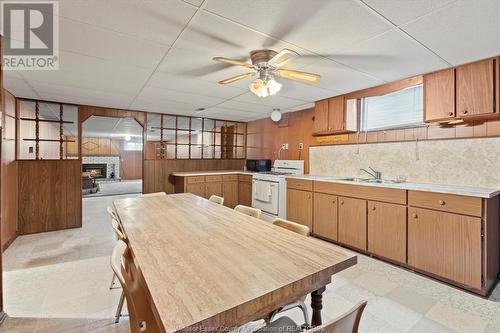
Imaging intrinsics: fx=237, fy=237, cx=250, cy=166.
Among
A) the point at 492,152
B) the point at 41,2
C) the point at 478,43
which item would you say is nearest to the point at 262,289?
the point at 41,2

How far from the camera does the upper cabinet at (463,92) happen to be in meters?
2.26

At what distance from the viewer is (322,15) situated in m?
1.63

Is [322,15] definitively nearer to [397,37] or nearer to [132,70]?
[397,37]

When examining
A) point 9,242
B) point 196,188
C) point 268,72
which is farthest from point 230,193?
point 9,242

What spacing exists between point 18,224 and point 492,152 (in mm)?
6229

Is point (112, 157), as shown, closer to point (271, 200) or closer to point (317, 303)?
point (271, 200)

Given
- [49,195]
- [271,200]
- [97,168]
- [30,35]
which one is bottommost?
[271,200]

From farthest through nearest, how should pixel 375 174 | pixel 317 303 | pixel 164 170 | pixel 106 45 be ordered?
pixel 164 170 < pixel 375 174 < pixel 106 45 < pixel 317 303

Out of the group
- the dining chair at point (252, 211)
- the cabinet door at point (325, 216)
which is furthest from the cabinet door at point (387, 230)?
the dining chair at point (252, 211)

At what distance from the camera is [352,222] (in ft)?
10.1

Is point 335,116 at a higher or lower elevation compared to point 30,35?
lower

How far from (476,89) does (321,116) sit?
1.91 metres

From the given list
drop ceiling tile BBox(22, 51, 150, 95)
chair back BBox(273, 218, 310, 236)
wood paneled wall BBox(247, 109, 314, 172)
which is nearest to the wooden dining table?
chair back BBox(273, 218, 310, 236)

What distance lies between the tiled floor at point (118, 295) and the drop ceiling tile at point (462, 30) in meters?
2.18
